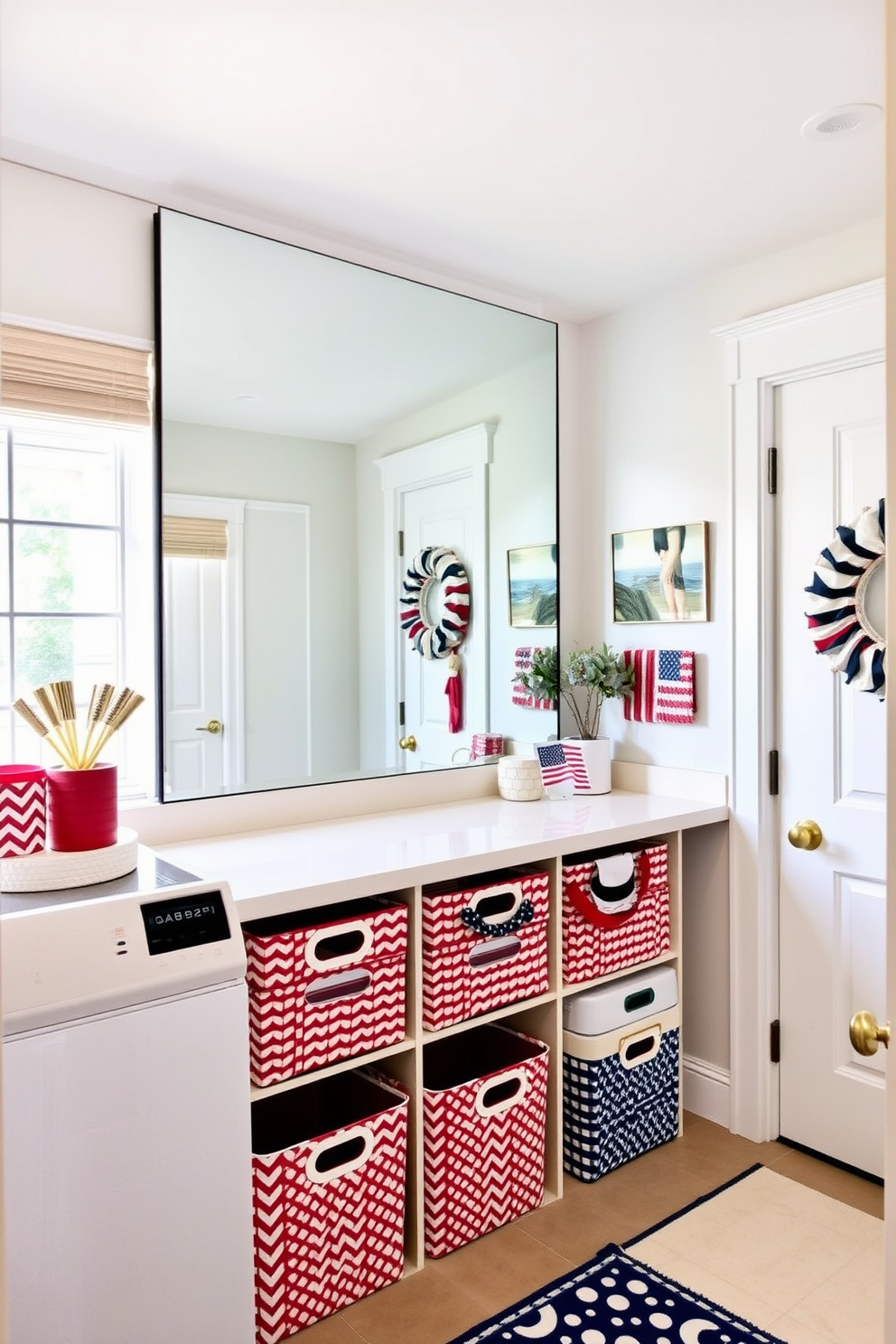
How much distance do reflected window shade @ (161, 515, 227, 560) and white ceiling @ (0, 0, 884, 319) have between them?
2.47ft

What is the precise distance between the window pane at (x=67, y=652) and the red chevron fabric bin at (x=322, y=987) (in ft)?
2.28

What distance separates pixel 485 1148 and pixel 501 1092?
0.20 metres

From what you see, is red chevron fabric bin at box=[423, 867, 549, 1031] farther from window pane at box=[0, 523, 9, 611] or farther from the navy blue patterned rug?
window pane at box=[0, 523, 9, 611]

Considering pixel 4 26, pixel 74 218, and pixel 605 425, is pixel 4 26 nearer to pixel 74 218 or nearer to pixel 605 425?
pixel 74 218

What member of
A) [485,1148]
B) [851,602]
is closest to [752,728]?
[851,602]

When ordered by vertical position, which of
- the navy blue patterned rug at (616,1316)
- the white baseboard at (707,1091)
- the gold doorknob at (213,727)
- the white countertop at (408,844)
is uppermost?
the gold doorknob at (213,727)

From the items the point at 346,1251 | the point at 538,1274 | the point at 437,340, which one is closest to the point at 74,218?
the point at 437,340

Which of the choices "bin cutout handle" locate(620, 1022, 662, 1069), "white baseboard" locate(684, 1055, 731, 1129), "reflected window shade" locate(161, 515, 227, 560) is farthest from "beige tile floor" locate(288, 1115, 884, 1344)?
"reflected window shade" locate(161, 515, 227, 560)

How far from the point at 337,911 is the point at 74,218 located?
1678mm

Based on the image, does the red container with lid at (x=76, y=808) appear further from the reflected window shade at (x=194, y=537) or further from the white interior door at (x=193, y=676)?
the reflected window shade at (x=194, y=537)

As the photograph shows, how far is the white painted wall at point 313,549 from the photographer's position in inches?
92.0

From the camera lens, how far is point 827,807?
8.54ft

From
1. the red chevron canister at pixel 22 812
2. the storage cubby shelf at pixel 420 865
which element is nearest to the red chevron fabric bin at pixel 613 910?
the storage cubby shelf at pixel 420 865

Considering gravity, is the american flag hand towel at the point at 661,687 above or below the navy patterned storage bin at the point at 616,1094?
above
